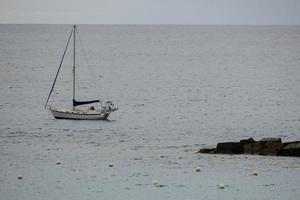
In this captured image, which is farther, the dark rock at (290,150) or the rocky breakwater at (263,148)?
the rocky breakwater at (263,148)

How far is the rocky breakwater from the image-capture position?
152 ft

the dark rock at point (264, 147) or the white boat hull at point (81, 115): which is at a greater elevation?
the white boat hull at point (81, 115)

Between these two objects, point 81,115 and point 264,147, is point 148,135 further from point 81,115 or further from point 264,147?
point 264,147

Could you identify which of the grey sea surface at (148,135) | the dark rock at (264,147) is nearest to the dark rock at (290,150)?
the dark rock at (264,147)

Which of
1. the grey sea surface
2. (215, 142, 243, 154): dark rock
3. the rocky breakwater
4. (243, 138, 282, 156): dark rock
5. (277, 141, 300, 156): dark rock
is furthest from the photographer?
(215, 142, 243, 154): dark rock

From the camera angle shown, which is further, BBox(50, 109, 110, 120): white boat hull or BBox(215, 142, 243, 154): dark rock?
BBox(50, 109, 110, 120): white boat hull

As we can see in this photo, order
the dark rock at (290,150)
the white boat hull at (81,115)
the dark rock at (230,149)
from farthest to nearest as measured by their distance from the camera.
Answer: the white boat hull at (81,115), the dark rock at (230,149), the dark rock at (290,150)

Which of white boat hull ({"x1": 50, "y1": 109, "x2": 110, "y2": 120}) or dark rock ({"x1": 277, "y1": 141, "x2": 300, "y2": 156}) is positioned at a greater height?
white boat hull ({"x1": 50, "y1": 109, "x2": 110, "y2": 120})

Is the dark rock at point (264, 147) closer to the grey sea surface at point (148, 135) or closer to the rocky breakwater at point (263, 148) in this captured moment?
the rocky breakwater at point (263, 148)

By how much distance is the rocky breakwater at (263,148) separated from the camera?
46281 millimetres

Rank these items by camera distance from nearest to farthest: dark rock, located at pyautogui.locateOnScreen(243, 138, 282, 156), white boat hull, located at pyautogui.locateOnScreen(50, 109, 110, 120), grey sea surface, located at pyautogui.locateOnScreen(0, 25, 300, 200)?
grey sea surface, located at pyautogui.locateOnScreen(0, 25, 300, 200) → dark rock, located at pyautogui.locateOnScreen(243, 138, 282, 156) → white boat hull, located at pyautogui.locateOnScreen(50, 109, 110, 120)

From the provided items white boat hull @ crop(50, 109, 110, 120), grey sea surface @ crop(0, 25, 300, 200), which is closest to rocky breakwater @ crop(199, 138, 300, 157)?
grey sea surface @ crop(0, 25, 300, 200)

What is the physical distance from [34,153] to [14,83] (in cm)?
5909

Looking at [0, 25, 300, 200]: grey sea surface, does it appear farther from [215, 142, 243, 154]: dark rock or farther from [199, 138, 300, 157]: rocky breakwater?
[199, 138, 300, 157]: rocky breakwater
